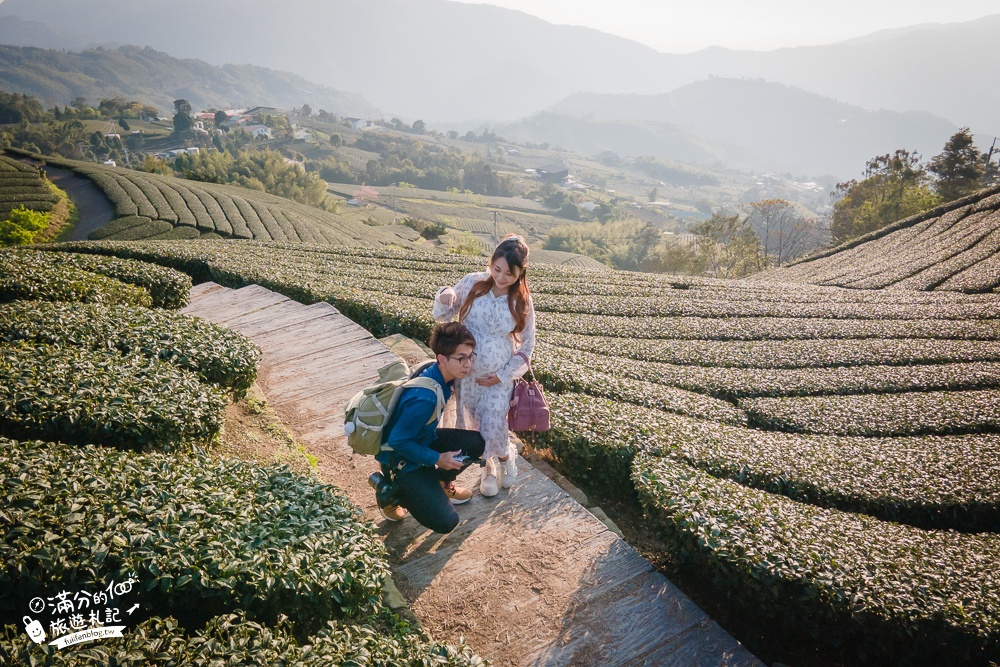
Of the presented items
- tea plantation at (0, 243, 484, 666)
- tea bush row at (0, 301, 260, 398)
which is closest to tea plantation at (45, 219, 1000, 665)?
tea plantation at (0, 243, 484, 666)

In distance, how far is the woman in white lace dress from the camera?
15.1 ft

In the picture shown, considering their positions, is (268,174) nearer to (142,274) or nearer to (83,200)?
(83,200)

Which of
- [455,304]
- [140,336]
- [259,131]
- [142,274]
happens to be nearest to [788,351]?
[455,304]

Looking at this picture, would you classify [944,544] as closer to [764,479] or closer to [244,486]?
[764,479]

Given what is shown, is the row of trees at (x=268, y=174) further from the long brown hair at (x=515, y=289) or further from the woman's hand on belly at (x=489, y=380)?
the woman's hand on belly at (x=489, y=380)

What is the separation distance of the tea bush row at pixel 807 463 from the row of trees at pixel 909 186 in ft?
147

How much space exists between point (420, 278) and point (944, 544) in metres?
12.9

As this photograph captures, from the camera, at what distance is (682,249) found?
54.7 m

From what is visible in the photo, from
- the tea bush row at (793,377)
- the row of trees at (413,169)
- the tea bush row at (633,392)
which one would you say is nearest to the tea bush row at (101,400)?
the tea bush row at (633,392)

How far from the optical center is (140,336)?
6227 mm

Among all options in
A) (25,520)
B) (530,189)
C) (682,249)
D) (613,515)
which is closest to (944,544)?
(613,515)

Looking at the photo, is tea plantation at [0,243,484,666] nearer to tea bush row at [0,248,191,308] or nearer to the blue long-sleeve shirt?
the blue long-sleeve shirt

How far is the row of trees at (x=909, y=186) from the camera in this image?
132ft

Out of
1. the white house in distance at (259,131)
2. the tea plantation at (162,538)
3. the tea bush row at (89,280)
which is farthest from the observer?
the white house in distance at (259,131)
